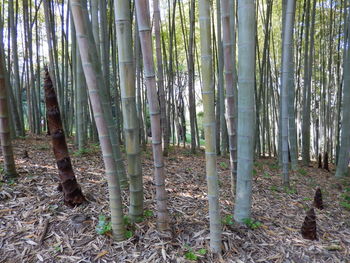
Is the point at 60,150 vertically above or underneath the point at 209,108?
underneath

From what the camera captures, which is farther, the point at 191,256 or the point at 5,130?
the point at 5,130

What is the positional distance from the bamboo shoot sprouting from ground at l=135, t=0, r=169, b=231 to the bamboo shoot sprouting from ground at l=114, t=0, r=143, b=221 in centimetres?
11

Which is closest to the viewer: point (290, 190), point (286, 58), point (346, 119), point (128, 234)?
point (128, 234)

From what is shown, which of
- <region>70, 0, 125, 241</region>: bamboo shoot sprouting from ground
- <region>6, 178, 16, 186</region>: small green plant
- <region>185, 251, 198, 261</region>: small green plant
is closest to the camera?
<region>70, 0, 125, 241</region>: bamboo shoot sprouting from ground

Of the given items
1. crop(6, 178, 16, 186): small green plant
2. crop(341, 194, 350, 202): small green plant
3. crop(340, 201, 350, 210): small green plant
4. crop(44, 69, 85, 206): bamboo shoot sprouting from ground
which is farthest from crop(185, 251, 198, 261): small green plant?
crop(341, 194, 350, 202): small green plant

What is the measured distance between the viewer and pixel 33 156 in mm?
3311

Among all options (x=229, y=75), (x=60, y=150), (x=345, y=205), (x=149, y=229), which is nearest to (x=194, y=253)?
(x=149, y=229)

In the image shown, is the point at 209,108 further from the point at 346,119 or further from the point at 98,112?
the point at 346,119

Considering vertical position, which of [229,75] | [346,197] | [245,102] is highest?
[229,75]

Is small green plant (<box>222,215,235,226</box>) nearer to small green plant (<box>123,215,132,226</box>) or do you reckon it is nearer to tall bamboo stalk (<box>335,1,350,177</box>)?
small green plant (<box>123,215,132,226</box>)

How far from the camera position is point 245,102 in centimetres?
189

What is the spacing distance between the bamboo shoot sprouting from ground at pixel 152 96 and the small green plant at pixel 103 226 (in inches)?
13.9

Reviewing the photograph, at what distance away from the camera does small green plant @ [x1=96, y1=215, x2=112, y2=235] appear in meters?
1.77

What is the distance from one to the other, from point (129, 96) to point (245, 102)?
33.8 inches
